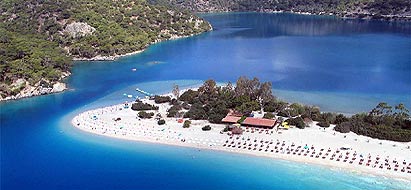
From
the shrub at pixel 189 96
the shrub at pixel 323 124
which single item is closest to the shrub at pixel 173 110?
the shrub at pixel 189 96

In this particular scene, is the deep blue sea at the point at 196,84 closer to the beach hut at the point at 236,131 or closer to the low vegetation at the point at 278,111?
the beach hut at the point at 236,131

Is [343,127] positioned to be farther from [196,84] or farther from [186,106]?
[196,84]

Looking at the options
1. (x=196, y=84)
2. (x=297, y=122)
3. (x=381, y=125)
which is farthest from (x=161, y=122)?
(x=381, y=125)

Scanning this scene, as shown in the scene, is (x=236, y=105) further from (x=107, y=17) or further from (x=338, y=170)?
(x=107, y=17)

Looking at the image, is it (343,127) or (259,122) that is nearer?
(343,127)

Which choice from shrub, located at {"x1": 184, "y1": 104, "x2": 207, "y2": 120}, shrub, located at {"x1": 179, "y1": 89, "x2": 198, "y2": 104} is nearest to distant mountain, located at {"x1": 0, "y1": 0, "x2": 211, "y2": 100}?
shrub, located at {"x1": 179, "y1": 89, "x2": 198, "y2": 104}

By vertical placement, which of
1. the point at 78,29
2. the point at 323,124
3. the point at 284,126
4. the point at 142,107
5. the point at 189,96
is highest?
the point at 78,29

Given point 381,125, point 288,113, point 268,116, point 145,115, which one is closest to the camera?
point 381,125
